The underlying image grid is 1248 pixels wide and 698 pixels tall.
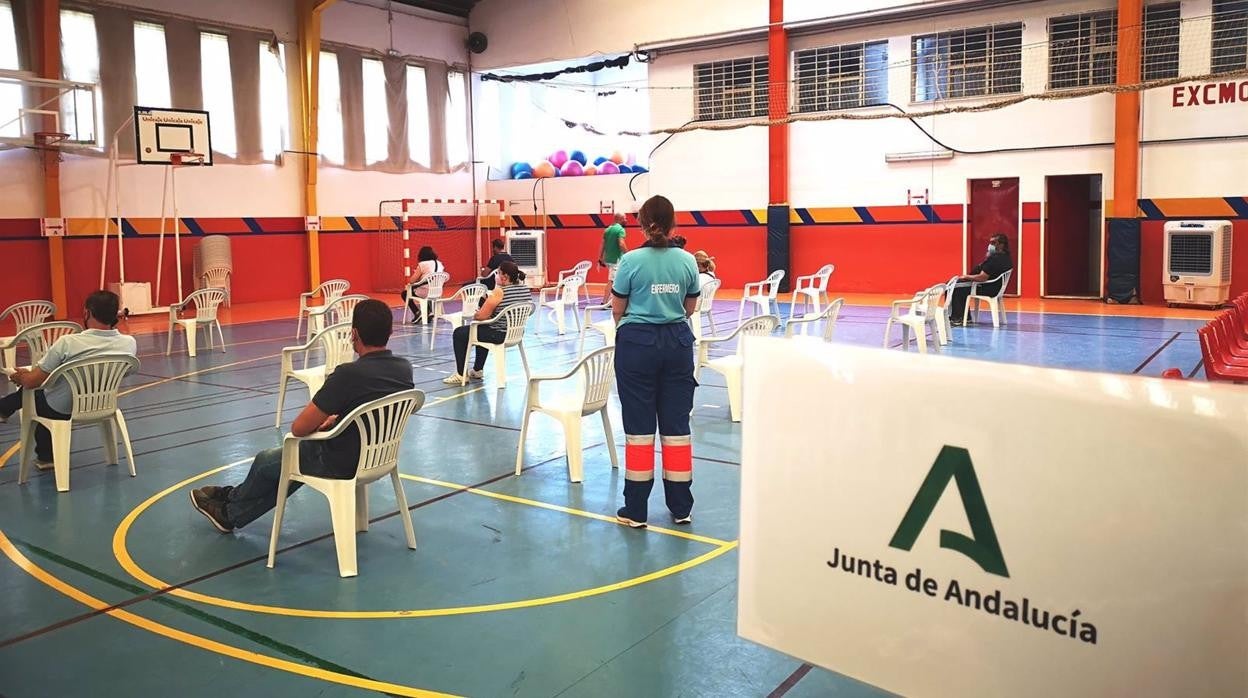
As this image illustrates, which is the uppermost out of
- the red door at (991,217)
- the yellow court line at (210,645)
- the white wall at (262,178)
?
the white wall at (262,178)

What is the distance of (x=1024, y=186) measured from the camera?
15961mm

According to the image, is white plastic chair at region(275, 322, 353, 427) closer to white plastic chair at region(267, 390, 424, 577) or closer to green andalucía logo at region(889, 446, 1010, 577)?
white plastic chair at region(267, 390, 424, 577)

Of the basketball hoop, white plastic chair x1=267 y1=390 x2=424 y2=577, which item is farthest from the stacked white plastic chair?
white plastic chair x1=267 y1=390 x2=424 y2=577

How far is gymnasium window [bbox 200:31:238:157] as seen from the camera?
16.6 m

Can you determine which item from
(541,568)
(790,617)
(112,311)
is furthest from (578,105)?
(790,617)

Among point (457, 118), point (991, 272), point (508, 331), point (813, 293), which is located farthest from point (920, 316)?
point (457, 118)

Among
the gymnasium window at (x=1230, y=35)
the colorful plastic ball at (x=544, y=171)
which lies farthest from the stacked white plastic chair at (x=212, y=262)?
the gymnasium window at (x=1230, y=35)

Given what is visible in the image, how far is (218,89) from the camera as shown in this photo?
16812mm

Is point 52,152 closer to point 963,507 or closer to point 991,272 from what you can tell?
point 991,272

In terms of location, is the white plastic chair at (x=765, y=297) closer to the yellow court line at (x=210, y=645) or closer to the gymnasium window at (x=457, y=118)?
the gymnasium window at (x=457, y=118)

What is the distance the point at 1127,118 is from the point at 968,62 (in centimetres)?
278

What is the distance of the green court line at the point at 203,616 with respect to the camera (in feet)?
11.2

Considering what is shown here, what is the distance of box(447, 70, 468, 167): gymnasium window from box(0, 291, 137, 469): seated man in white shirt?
52.3 ft

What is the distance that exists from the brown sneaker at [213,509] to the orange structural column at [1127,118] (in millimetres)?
13870
